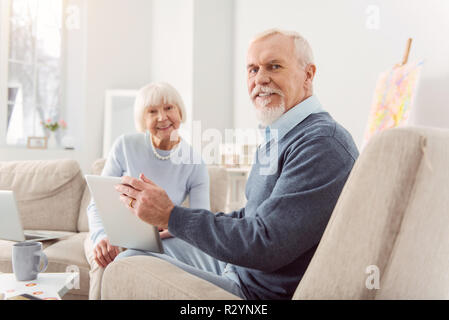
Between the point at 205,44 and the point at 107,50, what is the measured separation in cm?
132

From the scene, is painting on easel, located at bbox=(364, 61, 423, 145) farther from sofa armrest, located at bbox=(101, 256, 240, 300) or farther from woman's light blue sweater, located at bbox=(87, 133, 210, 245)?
sofa armrest, located at bbox=(101, 256, 240, 300)

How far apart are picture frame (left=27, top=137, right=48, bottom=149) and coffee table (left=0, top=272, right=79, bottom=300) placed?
355 centimetres

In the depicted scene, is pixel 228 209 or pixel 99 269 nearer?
pixel 99 269

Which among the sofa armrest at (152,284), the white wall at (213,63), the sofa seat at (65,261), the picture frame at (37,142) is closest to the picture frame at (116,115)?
the picture frame at (37,142)

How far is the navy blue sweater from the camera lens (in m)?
0.88

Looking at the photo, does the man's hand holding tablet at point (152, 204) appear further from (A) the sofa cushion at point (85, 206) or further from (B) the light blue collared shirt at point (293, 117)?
(A) the sofa cushion at point (85, 206)

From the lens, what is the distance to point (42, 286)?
122cm

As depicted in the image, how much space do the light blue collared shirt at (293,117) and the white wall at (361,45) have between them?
59.0 inches

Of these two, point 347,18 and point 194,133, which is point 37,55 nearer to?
point 194,133

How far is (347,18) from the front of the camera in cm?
318

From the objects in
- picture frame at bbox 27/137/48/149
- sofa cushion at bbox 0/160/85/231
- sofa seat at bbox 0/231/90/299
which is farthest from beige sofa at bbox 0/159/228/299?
picture frame at bbox 27/137/48/149

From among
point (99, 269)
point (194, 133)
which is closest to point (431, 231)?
point (99, 269)

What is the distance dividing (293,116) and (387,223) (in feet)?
1.64

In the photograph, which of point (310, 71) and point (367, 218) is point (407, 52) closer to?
point (310, 71)
